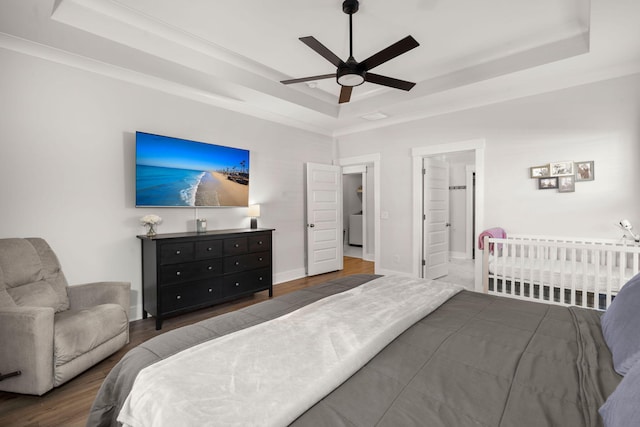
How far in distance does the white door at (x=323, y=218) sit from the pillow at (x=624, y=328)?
13.6 ft

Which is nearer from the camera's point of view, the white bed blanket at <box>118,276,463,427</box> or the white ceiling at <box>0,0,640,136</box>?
the white bed blanket at <box>118,276,463,427</box>

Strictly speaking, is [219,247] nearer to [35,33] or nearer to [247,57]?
[247,57]

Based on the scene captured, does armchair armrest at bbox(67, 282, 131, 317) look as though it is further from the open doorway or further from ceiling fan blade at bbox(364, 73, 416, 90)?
the open doorway

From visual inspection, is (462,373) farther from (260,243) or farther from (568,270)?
(260,243)

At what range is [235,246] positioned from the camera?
3746 mm

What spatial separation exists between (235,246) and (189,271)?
24.4 inches

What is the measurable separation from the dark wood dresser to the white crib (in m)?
2.82

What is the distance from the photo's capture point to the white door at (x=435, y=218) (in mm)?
4863

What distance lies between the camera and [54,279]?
258 cm

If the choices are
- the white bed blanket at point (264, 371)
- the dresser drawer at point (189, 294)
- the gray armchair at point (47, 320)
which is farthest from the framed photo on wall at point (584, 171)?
the gray armchair at point (47, 320)

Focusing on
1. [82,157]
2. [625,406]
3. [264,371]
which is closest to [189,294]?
[82,157]

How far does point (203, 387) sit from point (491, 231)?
12.5 feet

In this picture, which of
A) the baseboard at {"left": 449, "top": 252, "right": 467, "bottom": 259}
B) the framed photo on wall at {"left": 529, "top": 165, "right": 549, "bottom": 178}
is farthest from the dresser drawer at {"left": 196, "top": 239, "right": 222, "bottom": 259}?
the baseboard at {"left": 449, "top": 252, "right": 467, "bottom": 259}

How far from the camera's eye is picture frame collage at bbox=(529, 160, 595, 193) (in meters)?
3.46
